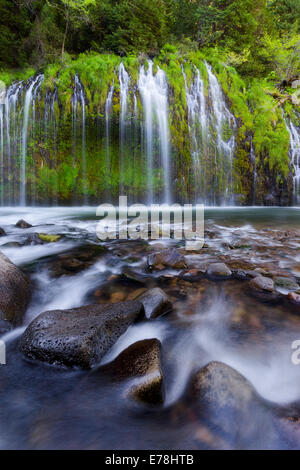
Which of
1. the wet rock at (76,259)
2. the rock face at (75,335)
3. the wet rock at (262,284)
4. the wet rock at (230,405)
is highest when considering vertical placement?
the wet rock at (76,259)

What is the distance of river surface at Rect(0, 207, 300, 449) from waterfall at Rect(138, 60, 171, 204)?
685 cm

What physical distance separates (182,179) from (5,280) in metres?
8.97

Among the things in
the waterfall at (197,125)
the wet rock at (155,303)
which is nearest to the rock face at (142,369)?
the wet rock at (155,303)

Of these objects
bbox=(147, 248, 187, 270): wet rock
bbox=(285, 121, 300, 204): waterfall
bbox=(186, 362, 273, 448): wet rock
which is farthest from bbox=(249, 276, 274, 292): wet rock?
bbox=(285, 121, 300, 204): waterfall

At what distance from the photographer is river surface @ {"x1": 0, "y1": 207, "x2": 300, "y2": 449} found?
127cm

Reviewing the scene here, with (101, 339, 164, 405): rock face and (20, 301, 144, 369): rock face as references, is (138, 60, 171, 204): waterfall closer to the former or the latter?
(20, 301, 144, 369): rock face

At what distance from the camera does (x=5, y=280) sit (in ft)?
7.86

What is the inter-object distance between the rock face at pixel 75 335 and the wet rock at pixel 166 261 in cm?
143

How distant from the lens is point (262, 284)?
9.11ft

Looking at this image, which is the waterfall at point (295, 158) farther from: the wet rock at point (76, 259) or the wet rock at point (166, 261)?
the wet rock at point (76, 259)

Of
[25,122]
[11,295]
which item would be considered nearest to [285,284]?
[11,295]

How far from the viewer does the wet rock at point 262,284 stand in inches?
107

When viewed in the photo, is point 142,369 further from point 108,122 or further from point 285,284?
point 108,122

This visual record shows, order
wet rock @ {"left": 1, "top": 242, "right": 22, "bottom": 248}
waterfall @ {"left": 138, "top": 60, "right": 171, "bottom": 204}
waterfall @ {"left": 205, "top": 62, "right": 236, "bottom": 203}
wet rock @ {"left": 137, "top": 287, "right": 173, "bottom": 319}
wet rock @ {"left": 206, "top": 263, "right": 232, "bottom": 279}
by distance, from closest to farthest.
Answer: wet rock @ {"left": 137, "top": 287, "right": 173, "bottom": 319}, wet rock @ {"left": 206, "top": 263, "right": 232, "bottom": 279}, wet rock @ {"left": 1, "top": 242, "right": 22, "bottom": 248}, waterfall @ {"left": 138, "top": 60, "right": 171, "bottom": 204}, waterfall @ {"left": 205, "top": 62, "right": 236, "bottom": 203}
